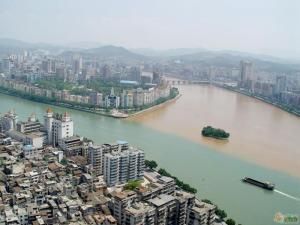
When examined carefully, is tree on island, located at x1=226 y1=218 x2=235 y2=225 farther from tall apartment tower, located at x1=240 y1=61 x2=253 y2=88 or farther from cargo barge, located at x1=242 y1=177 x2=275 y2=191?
tall apartment tower, located at x1=240 y1=61 x2=253 y2=88

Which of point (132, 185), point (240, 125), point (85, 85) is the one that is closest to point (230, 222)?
point (132, 185)

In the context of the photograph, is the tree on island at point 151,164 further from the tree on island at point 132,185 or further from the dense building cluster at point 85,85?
the dense building cluster at point 85,85

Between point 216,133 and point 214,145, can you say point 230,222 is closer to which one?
point 214,145

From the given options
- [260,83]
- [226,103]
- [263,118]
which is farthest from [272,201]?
[260,83]

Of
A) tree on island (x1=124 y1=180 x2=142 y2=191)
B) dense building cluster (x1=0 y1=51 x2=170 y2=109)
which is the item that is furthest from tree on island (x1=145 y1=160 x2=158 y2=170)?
dense building cluster (x1=0 y1=51 x2=170 y2=109)

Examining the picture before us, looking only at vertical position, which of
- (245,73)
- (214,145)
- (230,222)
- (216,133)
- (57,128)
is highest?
(245,73)

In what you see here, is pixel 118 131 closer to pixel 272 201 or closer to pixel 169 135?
A: pixel 169 135

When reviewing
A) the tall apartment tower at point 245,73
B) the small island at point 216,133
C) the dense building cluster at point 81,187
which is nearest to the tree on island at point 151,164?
the dense building cluster at point 81,187
